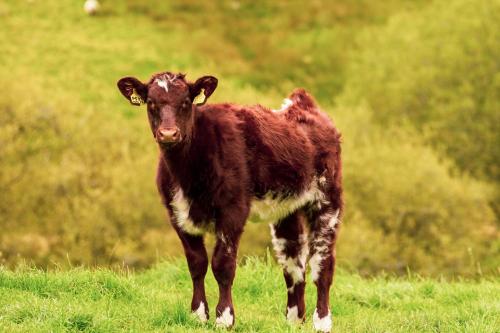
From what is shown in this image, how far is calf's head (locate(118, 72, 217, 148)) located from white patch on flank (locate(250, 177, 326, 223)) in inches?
44.1

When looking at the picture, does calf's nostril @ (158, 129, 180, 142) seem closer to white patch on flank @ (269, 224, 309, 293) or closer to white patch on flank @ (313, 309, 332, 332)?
white patch on flank @ (269, 224, 309, 293)

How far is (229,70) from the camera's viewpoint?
2869 inches

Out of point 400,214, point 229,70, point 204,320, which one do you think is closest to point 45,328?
point 204,320

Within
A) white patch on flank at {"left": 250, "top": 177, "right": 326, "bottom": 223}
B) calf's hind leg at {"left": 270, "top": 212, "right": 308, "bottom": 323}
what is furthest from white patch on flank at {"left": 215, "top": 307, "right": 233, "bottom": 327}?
calf's hind leg at {"left": 270, "top": 212, "right": 308, "bottom": 323}

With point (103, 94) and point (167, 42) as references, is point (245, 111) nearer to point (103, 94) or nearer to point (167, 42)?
point (103, 94)

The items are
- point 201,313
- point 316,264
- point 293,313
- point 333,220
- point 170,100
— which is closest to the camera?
point 170,100

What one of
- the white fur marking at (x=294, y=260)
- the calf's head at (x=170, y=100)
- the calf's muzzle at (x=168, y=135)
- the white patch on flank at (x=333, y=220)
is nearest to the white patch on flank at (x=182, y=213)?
the calf's head at (x=170, y=100)

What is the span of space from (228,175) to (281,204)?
961mm

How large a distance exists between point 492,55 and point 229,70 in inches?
1129

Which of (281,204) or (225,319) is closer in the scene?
(225,319)

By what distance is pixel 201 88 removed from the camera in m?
8.45

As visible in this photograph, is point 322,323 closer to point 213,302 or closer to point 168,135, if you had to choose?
point 213,302

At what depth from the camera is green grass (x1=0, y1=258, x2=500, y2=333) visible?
26.3ft

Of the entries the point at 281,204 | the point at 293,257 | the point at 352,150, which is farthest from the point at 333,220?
the point at 352,150
